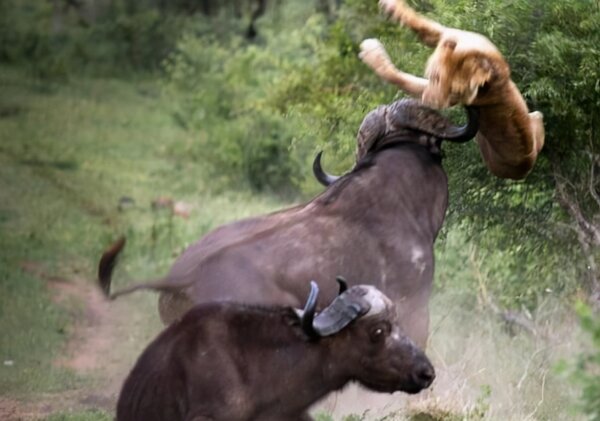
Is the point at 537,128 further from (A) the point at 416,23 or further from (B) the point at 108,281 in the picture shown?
(B) the point at 108,281

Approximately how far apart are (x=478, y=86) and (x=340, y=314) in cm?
167

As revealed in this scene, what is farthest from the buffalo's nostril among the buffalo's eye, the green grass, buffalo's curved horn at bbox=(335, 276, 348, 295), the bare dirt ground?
the green grass

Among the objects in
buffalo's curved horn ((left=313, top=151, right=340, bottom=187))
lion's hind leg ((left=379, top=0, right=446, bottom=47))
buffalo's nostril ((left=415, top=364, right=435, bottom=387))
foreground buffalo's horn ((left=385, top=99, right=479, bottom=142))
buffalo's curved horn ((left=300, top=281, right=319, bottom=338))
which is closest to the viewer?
buffalo's curved horn ((left=300, top=281, right=319, bottom=338))

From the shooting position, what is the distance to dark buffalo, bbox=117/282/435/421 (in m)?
7.37

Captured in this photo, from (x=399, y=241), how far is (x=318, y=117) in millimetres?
3603

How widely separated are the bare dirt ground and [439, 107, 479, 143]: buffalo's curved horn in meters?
3.06

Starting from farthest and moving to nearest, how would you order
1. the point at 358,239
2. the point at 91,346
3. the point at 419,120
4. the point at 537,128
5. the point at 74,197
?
1. the point at 74,197
2. the point at 91,346
3. the point at 419,120
4. the point at 537,128
5. the point at 358,239

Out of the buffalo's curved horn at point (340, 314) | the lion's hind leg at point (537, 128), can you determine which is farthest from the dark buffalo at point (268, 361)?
the lion's hind leg at point (537, 128)

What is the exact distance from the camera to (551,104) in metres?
9.22

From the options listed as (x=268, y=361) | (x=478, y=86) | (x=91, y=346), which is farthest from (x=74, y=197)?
(x=268, y=361)

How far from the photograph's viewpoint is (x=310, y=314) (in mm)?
7406

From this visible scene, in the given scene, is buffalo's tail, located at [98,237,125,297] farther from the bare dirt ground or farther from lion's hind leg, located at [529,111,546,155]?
lion's hind leg, located at [529,111,546,155]

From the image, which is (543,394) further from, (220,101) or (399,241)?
(220,101)

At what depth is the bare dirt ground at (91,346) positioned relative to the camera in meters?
10.8
